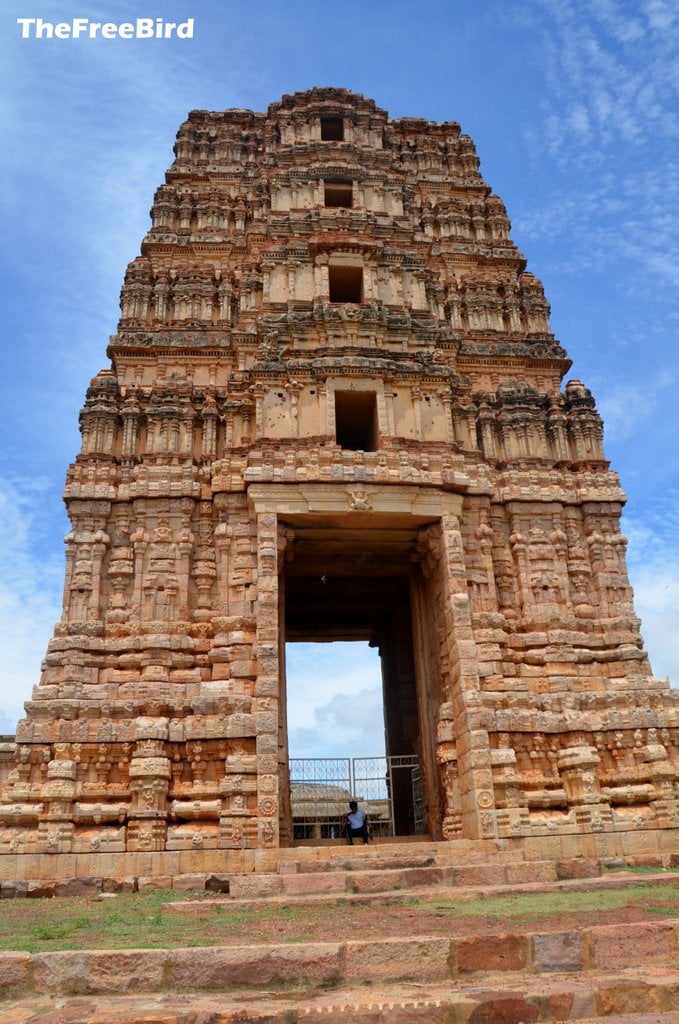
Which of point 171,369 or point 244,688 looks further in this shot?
point 171,369

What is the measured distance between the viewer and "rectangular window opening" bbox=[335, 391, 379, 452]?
17.1 m

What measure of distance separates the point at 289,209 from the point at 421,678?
1223 cm

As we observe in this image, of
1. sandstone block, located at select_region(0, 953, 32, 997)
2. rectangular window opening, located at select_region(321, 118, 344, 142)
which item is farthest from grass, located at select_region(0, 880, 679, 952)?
rectangular window opening, located at select_region(321, 118, 344, 142)

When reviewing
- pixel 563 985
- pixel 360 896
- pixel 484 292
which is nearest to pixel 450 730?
pixel 360 896

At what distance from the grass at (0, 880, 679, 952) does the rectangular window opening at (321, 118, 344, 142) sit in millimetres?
20755

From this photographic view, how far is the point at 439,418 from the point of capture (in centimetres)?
1702

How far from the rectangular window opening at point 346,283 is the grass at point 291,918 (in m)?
13.9

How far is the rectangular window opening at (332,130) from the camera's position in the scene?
23.3 metres

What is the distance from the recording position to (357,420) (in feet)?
60.6

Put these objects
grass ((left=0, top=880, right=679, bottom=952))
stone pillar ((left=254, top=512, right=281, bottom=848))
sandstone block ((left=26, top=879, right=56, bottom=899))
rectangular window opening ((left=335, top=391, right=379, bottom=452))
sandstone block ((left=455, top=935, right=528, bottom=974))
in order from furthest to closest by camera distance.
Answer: rectangular window opening ((left=335, top=391, right=379, bottom=452)) → stone pillar ((left=254, top=512, right=281, bottom=848)) → sandstone block ((left=26, top=879, right=56, bottom=899)) → grass ((left=0, top=880, right=679, bottom=952)) → sandstone block ((left=455, top=935, right=528, bottom=974))

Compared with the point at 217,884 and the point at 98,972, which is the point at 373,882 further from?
the point at 98,972

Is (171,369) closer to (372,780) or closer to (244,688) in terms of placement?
(244,688)

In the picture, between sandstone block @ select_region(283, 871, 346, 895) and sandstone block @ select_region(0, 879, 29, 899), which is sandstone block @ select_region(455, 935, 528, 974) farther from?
sandstone block @ select_region(0, 879, 29, 899)

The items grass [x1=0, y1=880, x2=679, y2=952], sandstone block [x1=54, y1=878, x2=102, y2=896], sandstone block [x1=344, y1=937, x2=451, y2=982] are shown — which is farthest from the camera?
sandstone block [x1=54, y1=878, x2=102, y2=896]
